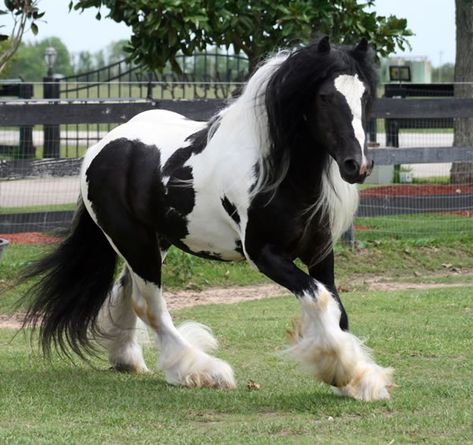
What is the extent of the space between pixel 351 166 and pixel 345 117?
31 centimetres

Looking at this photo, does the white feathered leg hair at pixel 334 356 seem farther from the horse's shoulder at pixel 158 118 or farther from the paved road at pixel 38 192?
the paved road at pixel 38 192

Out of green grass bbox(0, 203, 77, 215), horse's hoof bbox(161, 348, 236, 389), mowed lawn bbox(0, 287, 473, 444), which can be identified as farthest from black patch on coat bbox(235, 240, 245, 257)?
green grass bbox(0, 203, 77, 215)

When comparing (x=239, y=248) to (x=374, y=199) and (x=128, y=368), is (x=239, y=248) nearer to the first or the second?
(x=128, y=368)

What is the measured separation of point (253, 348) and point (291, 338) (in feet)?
6.18

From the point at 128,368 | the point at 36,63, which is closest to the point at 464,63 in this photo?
the point at 128,368

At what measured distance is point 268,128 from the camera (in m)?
6.50

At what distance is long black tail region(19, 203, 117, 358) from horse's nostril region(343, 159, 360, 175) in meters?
2.49

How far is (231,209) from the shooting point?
6.71m

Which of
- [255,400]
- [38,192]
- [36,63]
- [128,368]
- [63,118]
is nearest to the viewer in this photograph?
[255,400]

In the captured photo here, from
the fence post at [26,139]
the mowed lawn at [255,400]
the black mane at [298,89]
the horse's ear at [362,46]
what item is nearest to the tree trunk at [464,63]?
the fence post at [26,139]

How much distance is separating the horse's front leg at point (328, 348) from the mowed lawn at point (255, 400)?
11cm

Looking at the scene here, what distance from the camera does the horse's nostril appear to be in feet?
19.4

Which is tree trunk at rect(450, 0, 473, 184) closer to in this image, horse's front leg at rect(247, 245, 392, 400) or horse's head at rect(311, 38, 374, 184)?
horse's head at rect(311, 38, 374, 184)

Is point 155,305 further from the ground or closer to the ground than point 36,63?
closer to the ground
